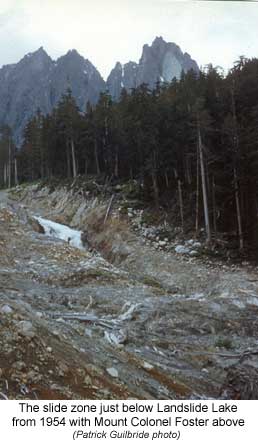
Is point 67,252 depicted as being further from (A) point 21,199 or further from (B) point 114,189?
(A) point 21,199

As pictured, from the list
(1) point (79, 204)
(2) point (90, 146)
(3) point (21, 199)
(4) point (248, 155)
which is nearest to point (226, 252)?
(4) point (248, 155)

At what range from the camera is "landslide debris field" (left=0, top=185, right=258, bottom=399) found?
5.77 metres

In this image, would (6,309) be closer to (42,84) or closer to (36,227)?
(36,227)

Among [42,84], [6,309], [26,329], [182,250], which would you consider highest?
[42,84]

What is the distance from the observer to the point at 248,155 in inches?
826

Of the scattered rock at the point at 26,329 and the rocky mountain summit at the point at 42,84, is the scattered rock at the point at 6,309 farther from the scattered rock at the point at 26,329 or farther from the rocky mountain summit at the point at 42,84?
the rocky mountain summit at the point at 42,84

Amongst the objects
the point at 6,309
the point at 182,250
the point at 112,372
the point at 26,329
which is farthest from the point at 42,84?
the point at 112,372

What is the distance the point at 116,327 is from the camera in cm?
869

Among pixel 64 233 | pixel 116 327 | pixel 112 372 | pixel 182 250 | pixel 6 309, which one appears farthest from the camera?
pixel 64 233

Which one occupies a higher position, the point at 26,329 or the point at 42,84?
the point at 42,84

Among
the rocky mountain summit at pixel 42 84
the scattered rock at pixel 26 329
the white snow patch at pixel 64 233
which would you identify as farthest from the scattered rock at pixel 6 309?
the rocky mountain summit at pixel 42 84

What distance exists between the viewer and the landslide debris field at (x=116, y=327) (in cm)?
577

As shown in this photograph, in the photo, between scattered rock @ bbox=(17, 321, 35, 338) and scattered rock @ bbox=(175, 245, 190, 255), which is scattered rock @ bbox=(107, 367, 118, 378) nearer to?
scattered rock @ bbox=(17, 321, 35, 338)

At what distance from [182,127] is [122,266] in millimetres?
11842
